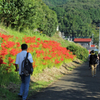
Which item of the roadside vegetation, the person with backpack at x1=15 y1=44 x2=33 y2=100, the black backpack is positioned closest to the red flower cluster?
the roadside vegetation

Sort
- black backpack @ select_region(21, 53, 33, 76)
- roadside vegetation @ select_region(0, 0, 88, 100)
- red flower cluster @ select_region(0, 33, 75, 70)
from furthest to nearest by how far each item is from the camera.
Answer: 1. red flower cluster @ select_region(0, 33, 75, 70)
2. roadside vegetation @ select_region(0, 0, 88, 100)
3. black backpack @ select_region(21, 53, 33, 76)

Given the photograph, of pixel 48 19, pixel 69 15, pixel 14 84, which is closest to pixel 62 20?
pixel 69 15

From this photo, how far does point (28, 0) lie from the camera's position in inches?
718

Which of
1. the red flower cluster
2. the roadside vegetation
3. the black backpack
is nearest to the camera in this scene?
the black backpack

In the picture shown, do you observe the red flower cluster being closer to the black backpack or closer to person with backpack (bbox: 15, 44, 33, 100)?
person with backpack (bbox: 15, 44, 33, 100)

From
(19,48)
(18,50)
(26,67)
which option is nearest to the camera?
(26,67)

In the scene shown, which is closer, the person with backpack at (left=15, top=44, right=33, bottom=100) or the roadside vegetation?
the person with backpack at (left=15, top=44, right=33, bottom=100)

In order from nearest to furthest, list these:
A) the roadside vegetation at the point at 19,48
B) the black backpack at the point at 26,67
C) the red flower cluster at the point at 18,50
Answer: the black backpack at the point at 26,67
the roadside vegetation at the point at 19,48
the red flower cluster at the point at 18,50

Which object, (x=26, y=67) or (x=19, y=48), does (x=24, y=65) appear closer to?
(x=26, y=67)

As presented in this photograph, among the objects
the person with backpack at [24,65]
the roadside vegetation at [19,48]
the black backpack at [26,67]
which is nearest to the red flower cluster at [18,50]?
the roadside vegetation at [19,48]

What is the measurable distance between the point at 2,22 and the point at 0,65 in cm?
996

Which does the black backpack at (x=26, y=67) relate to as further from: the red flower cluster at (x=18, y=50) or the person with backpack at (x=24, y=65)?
the red flower cluster at (x=18, y=50)

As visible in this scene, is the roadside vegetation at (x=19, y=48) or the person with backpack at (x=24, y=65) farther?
the roadside vegetation at (x=19, y=48)

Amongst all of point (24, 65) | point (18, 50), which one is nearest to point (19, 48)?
point (18, 50)
